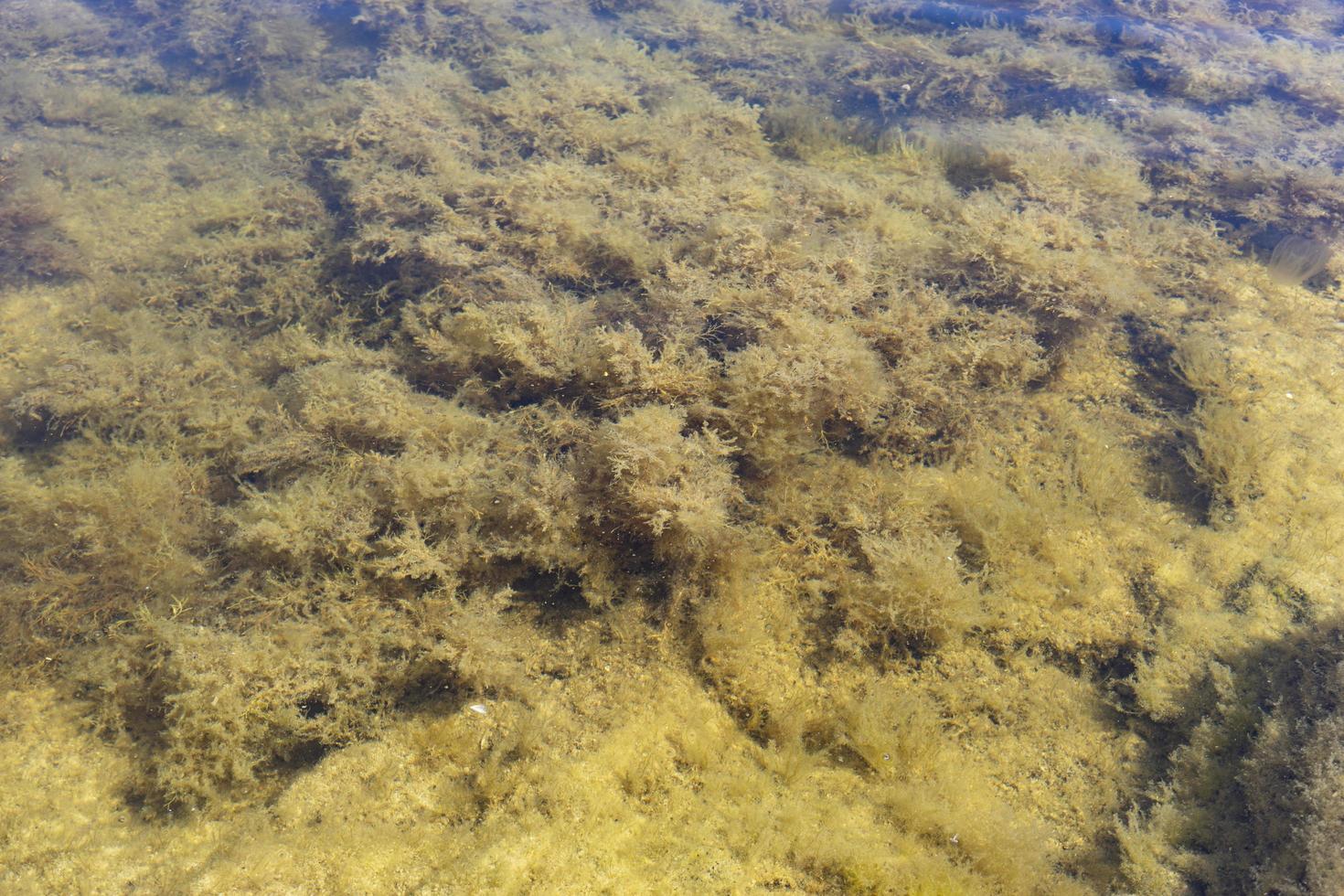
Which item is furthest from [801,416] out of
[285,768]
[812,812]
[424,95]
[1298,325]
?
[424,95]

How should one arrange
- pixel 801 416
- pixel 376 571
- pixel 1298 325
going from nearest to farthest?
pixel 376 571 < pixel 801 416 < pixel 1298 325

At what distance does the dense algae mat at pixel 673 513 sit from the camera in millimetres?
2936

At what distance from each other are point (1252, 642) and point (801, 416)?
256 cm

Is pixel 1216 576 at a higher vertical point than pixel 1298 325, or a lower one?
lower

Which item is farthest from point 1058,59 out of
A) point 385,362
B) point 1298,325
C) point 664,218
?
point 385,362

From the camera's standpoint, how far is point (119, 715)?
3.17 m

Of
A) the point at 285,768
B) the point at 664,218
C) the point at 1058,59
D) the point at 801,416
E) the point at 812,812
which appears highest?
the point at 1058,59

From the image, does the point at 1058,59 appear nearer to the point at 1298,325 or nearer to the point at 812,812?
the point at 1298,325

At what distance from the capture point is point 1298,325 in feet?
17.6

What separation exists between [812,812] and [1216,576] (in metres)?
2.71

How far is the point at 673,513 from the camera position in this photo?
11.8ft

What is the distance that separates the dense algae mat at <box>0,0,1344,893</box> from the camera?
2.94 metres

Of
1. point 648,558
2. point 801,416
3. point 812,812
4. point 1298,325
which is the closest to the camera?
point 812,812

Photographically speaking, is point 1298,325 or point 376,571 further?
point 1298,325
